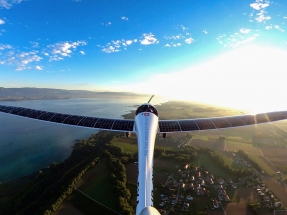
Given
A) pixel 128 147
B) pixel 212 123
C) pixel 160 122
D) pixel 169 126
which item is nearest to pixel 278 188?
pixel 212 123

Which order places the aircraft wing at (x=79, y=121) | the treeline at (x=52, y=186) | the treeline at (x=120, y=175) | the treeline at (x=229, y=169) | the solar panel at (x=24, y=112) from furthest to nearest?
the treeline at (x=229, y=169)
the treeline at (x=52, y=186)
the treeline at (x=120, y=175)
the solar panel at (x=24, y=112)
the aircraft wing at (x=79, y=121)

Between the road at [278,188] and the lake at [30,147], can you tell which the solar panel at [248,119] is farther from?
the lake at [30,147]

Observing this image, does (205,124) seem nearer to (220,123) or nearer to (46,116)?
(220,123)

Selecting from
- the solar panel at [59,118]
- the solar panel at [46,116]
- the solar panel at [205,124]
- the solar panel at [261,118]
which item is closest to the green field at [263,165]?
the solar panel at [261,118]

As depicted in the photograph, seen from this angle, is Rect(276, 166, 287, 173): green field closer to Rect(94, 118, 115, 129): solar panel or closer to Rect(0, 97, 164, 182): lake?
Rect(94, 118, 115, 129): solar panel

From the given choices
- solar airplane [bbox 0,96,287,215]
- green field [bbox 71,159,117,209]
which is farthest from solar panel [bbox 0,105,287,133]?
green field [bbox 71,159,117,209]

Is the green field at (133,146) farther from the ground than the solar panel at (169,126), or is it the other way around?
the solar panel at (169,126)

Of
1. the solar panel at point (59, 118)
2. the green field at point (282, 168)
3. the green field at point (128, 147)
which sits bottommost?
the green field at point (282, 168)
